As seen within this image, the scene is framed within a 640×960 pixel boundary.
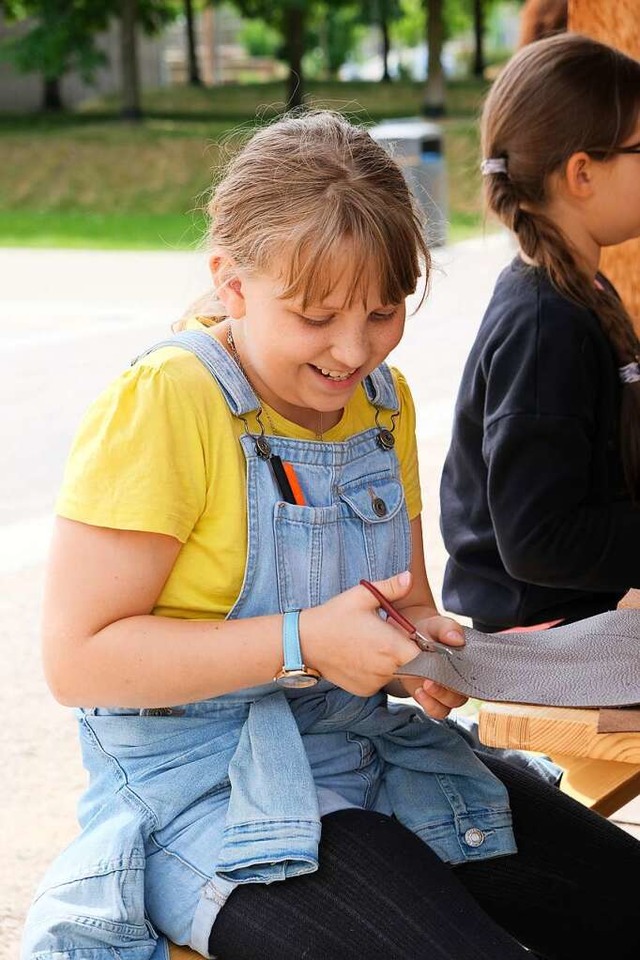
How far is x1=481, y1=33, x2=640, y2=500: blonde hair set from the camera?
9.14ft

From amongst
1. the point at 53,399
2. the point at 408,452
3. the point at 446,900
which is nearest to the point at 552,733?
the point at 446,900

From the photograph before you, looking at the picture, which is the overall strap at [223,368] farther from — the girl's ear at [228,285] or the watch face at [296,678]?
the watch face at [296,678]

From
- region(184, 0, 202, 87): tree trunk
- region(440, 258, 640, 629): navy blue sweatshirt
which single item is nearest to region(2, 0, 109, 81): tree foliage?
region(184, 0, 202, 87): tree trunk

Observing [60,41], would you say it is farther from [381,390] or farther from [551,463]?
[381,390]

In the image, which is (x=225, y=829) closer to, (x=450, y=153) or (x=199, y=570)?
(x=199, y=570)

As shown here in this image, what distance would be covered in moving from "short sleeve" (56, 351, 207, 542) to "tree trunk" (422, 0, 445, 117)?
86.7ft

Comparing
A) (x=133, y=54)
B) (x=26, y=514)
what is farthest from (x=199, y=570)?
(x=133, y=54)

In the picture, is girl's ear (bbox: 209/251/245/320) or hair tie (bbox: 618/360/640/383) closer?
girl's ear (bbox: 209/251/245/320)

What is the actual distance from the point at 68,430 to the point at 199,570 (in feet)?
19.0

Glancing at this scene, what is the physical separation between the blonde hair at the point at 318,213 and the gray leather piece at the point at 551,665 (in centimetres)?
50

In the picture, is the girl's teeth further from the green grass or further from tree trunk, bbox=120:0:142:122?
tree trunk, bbox=120:0:142:122

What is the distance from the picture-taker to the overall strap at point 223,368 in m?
2.01

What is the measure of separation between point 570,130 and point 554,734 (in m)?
1.42

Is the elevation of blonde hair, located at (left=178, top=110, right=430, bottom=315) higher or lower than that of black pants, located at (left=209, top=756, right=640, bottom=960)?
higher
